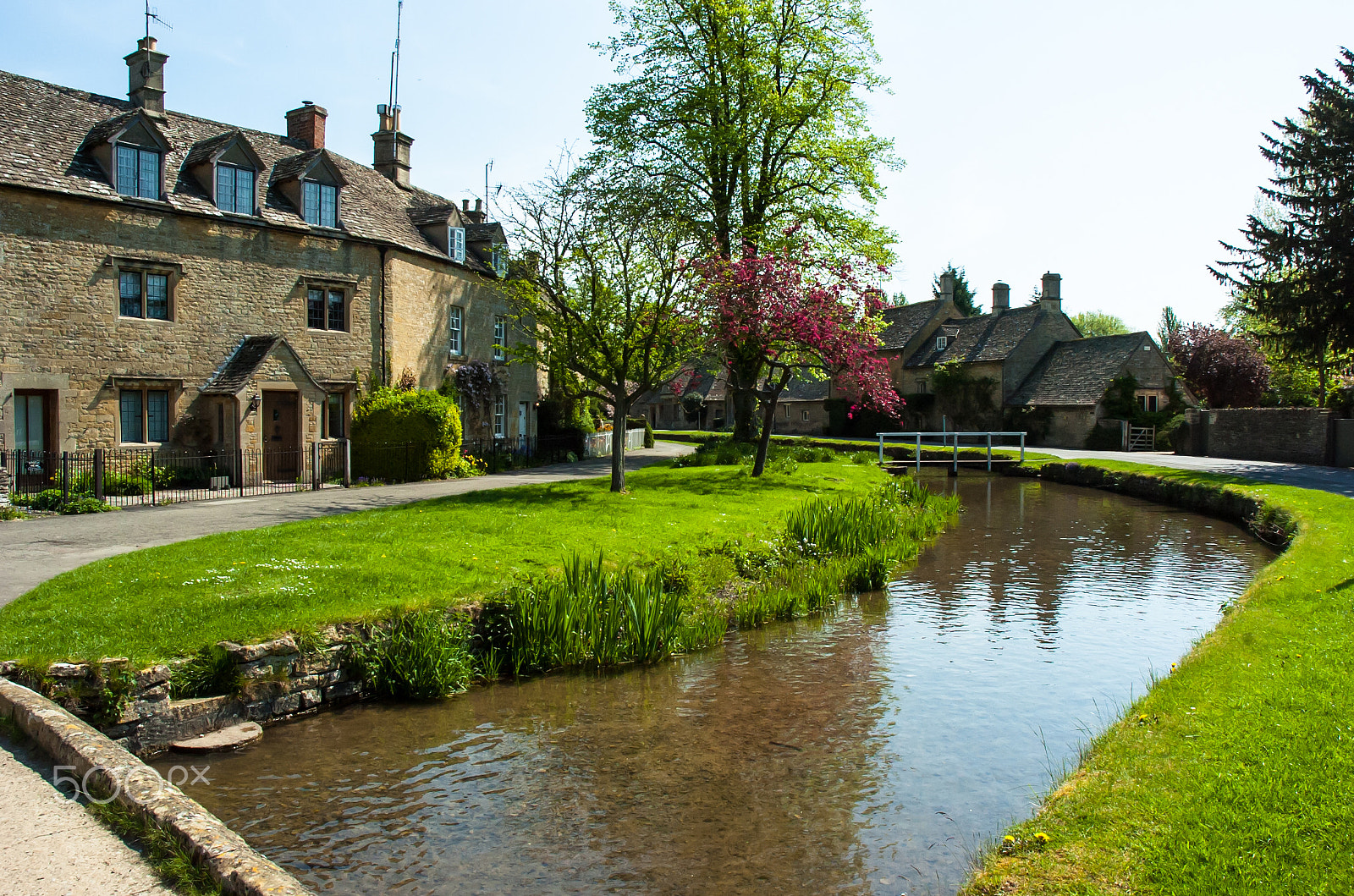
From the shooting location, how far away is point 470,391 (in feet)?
111

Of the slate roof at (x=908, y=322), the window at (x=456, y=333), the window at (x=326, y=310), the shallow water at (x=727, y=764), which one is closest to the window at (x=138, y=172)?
the window at (x=326, y=310)

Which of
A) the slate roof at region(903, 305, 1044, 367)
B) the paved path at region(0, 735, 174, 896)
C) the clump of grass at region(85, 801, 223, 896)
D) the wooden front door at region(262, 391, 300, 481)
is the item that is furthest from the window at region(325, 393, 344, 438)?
the slate roof at region(903, 305, 1044, 367)

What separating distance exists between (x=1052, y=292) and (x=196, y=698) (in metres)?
57.7

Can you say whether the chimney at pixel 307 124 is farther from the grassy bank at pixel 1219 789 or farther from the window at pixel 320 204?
the grassy bank at pixel 1219 789

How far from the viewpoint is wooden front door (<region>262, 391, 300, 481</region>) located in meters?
26.6

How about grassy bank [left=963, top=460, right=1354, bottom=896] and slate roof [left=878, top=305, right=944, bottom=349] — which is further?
slate roof [left=878, top=305, right=944, bottom=349]

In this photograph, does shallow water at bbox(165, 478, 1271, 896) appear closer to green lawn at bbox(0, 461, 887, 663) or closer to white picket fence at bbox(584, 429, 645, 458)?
green lawn at bbox(0, 461, 887, 663)

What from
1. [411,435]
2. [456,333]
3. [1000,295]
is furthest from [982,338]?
[411,435]

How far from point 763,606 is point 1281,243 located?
3102cm

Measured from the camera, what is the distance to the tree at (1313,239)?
31.3 meters

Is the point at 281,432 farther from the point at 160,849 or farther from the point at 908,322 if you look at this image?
the point at 908,322

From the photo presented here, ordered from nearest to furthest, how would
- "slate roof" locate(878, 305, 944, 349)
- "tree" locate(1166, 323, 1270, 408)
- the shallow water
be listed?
the shallow water < "tree" locate(1166, 323, 1270, 408) < "slate roof" locate(878, 305, 944, 349)

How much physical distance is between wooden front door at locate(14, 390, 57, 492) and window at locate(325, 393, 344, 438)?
7.54 m

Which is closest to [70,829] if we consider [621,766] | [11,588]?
[621,766]
